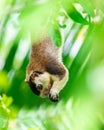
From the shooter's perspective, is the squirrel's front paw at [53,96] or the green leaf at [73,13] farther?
the squirrel's front paw at [53,96]

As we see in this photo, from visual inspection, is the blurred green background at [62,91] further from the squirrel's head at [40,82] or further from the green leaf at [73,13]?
the green leaf at [73,13]

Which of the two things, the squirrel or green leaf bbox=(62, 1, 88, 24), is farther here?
the squirrel

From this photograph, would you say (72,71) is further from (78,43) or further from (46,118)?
(46,118)

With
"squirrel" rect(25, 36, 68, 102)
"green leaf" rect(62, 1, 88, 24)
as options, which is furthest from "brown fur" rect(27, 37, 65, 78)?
"green leaf" rect(62, 1, 88, 24)

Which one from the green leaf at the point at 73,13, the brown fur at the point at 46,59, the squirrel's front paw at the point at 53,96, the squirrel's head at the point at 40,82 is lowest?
the squirrel's front paw at the point at 53,96

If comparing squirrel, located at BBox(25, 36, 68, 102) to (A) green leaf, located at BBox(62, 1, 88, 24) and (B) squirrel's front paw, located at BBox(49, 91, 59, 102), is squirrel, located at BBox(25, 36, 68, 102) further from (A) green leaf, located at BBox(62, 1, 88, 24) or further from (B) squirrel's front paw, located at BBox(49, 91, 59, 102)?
(A) green leaf, located at BBox(62, 1, 88, 24)

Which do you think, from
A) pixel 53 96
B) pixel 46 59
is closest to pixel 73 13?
pixel 46 59

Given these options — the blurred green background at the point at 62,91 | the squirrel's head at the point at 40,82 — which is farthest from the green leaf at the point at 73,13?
the squirrel's head at the point at 40,82

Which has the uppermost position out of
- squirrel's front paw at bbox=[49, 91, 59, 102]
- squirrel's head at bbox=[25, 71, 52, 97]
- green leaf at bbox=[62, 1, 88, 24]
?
green leaf at bbox=[62, 1, 88, 24]

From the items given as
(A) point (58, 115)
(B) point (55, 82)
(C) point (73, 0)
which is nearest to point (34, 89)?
(B) point (55, 82)
